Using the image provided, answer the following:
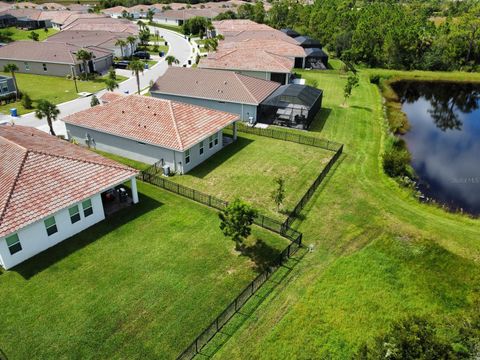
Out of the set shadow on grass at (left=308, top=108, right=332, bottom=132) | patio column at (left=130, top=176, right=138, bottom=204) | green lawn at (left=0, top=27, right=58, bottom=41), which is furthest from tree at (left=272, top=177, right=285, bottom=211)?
green lawn at (left=0, top=27, right=58, bottom=41)

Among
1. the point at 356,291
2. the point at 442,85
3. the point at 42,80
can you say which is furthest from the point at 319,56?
the point at 356,291

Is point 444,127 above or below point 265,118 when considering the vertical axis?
below

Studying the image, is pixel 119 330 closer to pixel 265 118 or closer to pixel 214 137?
pixel 214 137

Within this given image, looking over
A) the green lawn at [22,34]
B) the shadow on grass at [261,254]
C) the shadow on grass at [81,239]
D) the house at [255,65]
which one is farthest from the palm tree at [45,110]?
the green lawn at [22,34]

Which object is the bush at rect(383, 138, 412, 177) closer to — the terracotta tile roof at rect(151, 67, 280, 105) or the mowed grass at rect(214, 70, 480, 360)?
the mowed grass at rect(214, 70, 480, 360)

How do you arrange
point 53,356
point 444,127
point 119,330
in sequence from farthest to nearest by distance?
point 444,127 < point 119,330 < point 53,356

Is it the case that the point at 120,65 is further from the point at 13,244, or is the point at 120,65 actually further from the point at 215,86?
the point at 13,244

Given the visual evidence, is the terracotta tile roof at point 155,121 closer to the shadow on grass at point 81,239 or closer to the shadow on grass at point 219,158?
the shadow on grass at point 219,158

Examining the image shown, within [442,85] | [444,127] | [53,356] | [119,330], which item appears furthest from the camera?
[442,85]
